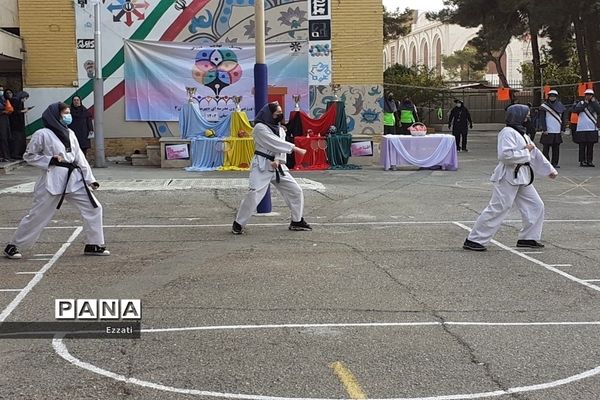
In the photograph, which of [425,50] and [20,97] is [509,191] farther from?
[425,50]

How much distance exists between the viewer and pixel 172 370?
16.8ft

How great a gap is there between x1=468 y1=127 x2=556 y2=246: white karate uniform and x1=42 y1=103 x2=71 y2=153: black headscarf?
479cm

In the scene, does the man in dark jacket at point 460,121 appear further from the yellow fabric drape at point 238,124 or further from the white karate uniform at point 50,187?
the white karate uniform at point 50,187

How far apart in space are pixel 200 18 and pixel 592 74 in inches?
725

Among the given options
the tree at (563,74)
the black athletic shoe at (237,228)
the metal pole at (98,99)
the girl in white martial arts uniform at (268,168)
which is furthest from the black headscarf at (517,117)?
the tree at (563,74)

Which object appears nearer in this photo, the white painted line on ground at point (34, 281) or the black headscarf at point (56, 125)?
the white painted line on ground at point (34, 281)

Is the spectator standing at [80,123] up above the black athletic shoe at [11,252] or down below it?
above

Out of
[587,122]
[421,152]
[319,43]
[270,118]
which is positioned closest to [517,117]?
[270,118]

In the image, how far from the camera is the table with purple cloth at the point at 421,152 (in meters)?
19.1

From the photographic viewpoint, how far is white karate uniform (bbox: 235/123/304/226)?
10.4 meters

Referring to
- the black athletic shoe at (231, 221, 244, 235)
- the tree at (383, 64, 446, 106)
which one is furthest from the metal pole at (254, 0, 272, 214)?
the tree at (383, 64, 446, 106)

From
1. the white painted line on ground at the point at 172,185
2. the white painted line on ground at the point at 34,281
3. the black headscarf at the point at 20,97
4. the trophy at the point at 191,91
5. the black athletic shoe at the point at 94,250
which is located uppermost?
the trophy at the point at 191,91

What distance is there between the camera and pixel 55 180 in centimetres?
863

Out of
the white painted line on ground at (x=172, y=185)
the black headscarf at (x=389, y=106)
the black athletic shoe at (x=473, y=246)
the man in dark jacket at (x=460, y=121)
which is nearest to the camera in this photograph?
the black athletic shoe at (x=473, y=246)
